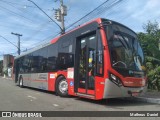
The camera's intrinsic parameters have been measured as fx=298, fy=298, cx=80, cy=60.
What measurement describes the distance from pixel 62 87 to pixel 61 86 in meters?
0.14

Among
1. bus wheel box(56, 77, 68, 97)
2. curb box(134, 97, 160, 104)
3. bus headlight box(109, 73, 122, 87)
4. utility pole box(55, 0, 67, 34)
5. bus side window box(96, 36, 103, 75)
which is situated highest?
utility pole box(55, 0, 67, 34)

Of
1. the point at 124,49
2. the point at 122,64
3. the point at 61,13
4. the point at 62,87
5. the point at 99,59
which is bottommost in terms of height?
the point at 62,87

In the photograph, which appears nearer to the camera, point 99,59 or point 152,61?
point 99,59

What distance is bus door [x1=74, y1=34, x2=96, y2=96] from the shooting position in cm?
1228

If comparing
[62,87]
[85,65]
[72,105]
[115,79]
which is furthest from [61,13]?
[115,79]

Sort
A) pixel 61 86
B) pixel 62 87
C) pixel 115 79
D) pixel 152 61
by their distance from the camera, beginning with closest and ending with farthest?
pixel 115 79 < pixel 62 87 < pixel 61 86 < pixel 152 61

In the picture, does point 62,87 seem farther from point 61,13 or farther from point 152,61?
point 61,13

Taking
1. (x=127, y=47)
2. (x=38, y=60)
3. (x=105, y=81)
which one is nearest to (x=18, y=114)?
(x=105, y=81)

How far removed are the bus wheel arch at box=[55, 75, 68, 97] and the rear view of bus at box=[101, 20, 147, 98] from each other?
397cm

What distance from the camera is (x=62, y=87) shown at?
602 inches

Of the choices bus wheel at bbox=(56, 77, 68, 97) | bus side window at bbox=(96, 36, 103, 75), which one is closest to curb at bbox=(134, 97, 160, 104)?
bus side window at bbox=(96, 36, 103, 75)

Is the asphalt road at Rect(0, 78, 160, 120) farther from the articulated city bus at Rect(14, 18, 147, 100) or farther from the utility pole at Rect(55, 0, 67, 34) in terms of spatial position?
the utility pole at Rect(55, 0, 67, 34)

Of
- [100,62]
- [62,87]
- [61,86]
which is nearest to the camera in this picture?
[100,62]

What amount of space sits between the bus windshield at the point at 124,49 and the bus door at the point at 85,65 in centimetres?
90
